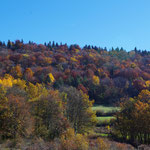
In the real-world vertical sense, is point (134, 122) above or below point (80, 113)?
below

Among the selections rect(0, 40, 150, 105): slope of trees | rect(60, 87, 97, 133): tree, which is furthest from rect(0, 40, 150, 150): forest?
rect(0, 40, 150, 105): slope of trees

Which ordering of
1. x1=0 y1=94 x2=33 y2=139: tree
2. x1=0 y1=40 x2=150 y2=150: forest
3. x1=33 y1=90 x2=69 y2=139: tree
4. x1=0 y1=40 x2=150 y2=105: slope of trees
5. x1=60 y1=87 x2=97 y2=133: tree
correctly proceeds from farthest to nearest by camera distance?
x1=0 y1=40 x2=150 y2=105: slope of trees → x1=60 y1=87 x2=97 y2=133: tree → x1=33 y1=90 x2=69 y2=139: tree → x1=0 y1=94 x2=33 y2=139: tree → x1=0 y1=40 x2=150 y2=150: forest

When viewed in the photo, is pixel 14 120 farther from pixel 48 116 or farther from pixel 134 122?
pixel 134 122

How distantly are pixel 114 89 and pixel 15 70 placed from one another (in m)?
45.6

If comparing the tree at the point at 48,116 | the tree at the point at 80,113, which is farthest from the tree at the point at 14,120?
the tree at the point at 80,113

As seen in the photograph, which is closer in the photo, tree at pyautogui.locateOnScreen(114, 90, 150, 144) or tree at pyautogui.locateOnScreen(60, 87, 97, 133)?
tree at pyautogui.locateOnScreen(114, 90, 150, 144)

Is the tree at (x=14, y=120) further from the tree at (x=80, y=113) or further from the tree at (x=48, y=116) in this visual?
the tree at (x=80, y=113)

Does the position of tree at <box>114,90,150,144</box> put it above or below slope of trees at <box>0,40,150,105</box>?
below

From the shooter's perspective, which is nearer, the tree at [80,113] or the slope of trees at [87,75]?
the tree at [80,113]

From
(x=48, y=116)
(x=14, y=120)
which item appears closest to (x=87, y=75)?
(x=48, y=116)

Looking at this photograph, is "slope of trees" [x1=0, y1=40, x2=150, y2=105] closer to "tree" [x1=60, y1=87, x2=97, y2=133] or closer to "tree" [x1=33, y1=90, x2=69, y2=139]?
"tree" [x1=60, y1=87, x2=97, y2=133]

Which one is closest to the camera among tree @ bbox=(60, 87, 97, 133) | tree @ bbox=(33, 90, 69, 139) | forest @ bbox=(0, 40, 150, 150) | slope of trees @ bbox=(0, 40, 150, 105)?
forest @ bbox=(0, 40, 150, 150)

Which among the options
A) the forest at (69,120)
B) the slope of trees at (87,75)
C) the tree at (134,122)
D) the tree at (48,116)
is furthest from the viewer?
the slope of trees at (87,75)

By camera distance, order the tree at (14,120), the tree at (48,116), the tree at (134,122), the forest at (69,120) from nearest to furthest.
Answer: the forest at (69,120)
the tree at (14,120)
the tree at (48,116)
the tree at (134,122)
